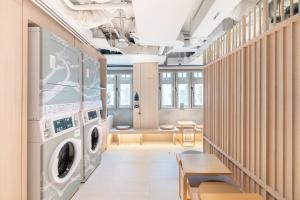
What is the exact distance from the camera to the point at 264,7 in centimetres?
220

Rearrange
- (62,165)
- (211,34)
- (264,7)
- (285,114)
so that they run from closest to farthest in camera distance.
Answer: (285,114)
(264,7)
(62,165)
(211,34)

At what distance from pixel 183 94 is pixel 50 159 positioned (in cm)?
601

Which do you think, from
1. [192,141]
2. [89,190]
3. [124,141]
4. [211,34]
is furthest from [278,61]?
[124,141]

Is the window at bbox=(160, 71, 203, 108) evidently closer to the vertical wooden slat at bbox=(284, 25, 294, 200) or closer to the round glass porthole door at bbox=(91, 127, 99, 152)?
the round glass porthole door at bbox=(91, 127, 99, 152)

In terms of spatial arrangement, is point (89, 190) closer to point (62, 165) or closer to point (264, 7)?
point (62, 165)

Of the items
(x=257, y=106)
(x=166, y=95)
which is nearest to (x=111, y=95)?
(x=166, y=95)

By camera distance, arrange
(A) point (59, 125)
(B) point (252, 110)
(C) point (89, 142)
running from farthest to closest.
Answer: (C) point (89, 142)
(A) point (59, 125)
(B) point (252, 110)

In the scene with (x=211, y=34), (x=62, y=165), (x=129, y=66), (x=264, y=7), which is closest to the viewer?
(x=264, y=7)

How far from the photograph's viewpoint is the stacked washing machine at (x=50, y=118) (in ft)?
7.43

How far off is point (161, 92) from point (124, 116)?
1534mm

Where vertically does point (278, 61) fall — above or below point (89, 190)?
above

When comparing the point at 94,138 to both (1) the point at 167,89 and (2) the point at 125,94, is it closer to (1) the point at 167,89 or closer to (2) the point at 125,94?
(2) the point at 125,94

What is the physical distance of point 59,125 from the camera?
2615mm

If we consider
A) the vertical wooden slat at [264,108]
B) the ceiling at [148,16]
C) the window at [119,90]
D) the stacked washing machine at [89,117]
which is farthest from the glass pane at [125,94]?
the vertical wooden slat at [264,108]
